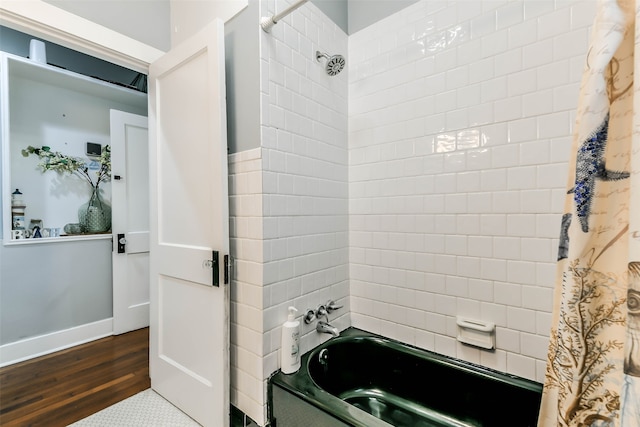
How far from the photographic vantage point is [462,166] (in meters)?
1.48

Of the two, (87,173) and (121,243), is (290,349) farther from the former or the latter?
(87,173)

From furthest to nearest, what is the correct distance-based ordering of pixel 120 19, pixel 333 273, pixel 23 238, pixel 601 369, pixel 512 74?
pixel 23 238 → pixel 333 273 → pixel 120 19 → pixel 512 74 → pixel 601 369

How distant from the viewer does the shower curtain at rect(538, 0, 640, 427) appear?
0.60 meters

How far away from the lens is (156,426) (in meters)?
1.51

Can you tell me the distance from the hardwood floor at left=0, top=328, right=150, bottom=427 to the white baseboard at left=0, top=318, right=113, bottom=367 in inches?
2.6

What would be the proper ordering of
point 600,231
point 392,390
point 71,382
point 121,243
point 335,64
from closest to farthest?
point 600,231, point 335,64, point 392,390, point 71,382, point 121,243

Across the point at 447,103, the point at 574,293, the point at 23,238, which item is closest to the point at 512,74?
the point at 447,103

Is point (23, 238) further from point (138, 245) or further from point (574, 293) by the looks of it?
point (574, 293)

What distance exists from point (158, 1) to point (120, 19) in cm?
31

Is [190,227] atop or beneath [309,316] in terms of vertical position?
atop

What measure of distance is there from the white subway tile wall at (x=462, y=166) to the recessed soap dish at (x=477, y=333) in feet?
0.11

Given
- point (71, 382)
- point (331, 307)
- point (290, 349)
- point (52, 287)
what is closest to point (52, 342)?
point (52, 287)

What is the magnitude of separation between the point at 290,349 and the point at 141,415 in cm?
100

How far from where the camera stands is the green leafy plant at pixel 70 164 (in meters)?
2.52
